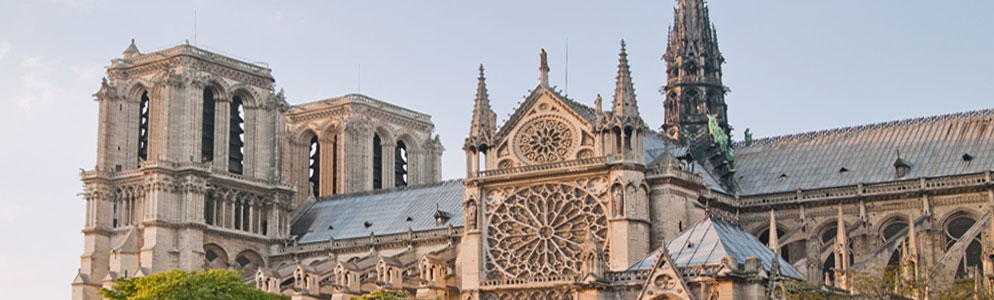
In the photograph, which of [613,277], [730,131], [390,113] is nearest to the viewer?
[613,277]

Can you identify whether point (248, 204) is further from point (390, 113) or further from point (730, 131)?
point (730, 131)

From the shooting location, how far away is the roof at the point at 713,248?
46969 mm

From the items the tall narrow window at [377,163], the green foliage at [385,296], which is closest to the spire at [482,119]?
the green foliage at [385,296]

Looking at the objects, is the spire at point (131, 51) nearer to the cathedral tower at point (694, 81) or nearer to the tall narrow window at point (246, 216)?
the tall narrow window at point (246, 216)

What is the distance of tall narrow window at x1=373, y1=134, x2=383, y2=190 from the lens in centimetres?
9156

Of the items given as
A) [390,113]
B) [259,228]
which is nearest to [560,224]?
[259,228]

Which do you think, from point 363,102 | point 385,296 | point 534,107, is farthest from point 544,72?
point 363,102

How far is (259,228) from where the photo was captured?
80062 millimetres

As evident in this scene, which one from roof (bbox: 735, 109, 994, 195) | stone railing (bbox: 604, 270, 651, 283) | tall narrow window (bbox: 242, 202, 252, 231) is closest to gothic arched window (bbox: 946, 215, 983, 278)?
roof (bbox: 735, 109, 994, 195)

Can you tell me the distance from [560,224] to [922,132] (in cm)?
1731

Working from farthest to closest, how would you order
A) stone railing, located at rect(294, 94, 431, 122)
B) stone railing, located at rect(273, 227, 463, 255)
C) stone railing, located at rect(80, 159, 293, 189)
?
stone railing, located at rect(294, 94, 431, 122), stone railing, located at rect(80, 159, 293, 189), stone railing, located at rect(273, 227, 463, 255)

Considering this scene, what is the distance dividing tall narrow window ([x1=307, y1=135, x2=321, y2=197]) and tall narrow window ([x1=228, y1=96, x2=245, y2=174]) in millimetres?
9200

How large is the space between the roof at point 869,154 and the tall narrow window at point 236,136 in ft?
85.0

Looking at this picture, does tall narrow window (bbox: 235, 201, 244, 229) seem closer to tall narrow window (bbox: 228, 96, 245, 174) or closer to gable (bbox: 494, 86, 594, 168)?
tall narrow window (bbox: 228, 96, 245, 174)
